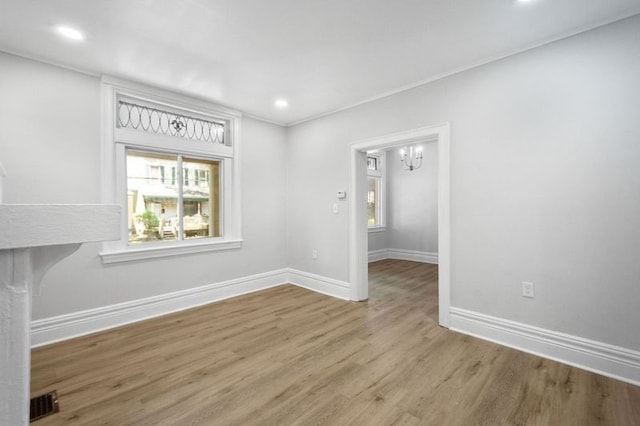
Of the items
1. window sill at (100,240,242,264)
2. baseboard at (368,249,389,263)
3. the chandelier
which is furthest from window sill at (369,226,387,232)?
window sill at (100,240,242,264)

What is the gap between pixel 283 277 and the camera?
4.68 meters

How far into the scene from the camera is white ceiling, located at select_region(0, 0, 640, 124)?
207cm

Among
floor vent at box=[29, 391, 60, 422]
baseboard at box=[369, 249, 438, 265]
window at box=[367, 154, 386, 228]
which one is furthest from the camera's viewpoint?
window at box=[367, 154, 386, 228]

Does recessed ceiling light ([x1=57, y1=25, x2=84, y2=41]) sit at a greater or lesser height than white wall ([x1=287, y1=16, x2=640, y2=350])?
→ greater

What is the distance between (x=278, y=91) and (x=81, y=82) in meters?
1.94

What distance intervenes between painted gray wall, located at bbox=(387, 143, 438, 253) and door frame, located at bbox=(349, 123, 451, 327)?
3027mm

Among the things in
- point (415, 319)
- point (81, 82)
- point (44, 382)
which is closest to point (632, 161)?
point (415, 319)

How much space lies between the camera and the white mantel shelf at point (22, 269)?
586 millimetres

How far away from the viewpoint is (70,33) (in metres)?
2.36

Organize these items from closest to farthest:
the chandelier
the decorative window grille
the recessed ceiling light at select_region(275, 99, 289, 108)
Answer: the decorative window grille → the recessed ceiling light at select_region(275, 99, 289, 108) → the chandelier

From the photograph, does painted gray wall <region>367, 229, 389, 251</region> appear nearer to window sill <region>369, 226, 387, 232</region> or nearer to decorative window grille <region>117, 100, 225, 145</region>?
window sill <region>369, 226, 387, 232</region>

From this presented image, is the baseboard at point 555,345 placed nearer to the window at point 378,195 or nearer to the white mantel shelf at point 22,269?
the white mantel shelf at point 22,269

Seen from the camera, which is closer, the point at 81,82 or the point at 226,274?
the point at 81,82

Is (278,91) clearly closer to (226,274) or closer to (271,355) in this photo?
(226,274)
